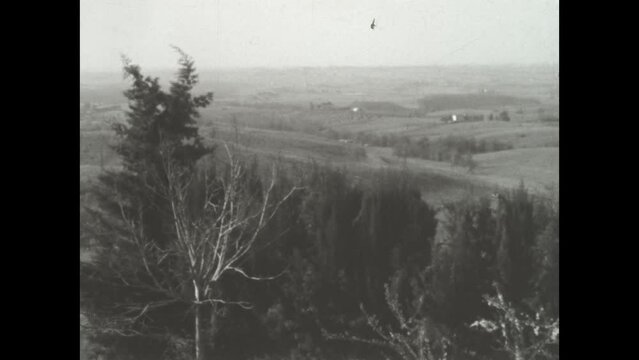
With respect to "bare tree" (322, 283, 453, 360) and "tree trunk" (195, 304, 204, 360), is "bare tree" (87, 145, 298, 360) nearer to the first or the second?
"tree trunk" (195, 304, 204, 360)

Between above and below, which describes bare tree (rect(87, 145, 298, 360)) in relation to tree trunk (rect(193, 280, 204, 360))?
above

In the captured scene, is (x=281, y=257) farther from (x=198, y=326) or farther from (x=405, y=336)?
(x=405, y=336)

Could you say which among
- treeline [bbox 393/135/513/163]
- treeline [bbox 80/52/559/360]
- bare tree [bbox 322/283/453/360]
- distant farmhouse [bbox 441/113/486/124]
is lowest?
bare tree [bbox 322/283/453/360]

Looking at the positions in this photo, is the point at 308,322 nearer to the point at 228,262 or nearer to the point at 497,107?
the point at 228,262

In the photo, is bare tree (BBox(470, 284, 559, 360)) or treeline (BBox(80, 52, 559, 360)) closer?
bare tree (BBox(470, 284, 559, 360))

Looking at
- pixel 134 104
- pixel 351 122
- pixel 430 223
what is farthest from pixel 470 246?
pixel 134 104

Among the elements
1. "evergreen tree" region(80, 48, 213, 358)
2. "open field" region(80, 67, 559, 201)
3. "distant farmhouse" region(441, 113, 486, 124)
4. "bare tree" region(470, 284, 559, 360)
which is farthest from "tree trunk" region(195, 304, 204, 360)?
"distant farmhouse" region(441, 113, 486, 124)
